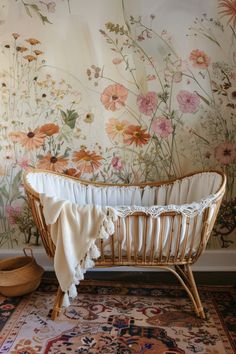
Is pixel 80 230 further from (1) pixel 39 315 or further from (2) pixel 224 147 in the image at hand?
(2) pixel 224 147

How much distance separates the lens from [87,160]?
2.41 meters

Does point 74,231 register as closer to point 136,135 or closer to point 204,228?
point 204,228

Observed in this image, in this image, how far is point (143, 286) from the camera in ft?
7.39

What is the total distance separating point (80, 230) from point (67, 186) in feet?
1.89

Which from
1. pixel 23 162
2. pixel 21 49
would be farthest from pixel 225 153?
pixel 21 49

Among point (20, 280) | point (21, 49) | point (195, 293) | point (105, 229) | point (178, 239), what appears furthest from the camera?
point (21, 49)

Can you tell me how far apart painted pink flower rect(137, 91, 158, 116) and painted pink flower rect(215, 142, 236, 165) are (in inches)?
20.0

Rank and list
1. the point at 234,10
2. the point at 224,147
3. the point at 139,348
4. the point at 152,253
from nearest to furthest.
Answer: the point at 139,348 < the point at 152,253 < the point at 234,10 < the point at 224,147

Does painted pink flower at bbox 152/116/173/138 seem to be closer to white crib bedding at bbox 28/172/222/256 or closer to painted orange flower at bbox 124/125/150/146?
painted orange flower at bbox 124/125/150/146

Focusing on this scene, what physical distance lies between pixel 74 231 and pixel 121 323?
56 centimetres

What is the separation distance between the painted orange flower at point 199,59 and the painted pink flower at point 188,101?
0.18 metres

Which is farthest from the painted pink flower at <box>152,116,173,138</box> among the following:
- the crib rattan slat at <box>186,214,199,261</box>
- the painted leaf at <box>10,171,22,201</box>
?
the painted leaf at <box>10,171,22,201</box>

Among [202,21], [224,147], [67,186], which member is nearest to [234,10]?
[202,21]

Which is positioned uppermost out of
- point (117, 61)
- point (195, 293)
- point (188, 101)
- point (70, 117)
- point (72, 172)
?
point (117, 61)
